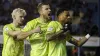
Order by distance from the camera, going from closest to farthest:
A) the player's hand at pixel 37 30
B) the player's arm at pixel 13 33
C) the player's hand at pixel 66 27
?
the player's hand at pixel 37 30, the player's hand at pixel 66 27, the player's arm at pixel 13 33

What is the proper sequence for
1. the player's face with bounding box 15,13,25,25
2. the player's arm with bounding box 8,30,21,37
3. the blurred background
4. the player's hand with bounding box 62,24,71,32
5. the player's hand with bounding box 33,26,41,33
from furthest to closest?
the blurred background, the player's face with bounding box 15,13,25,25, the player's arm with bounding box 8,30,21,37, the player's hand with bounding box 62,24,71,32, the player's hand with bounding box 33,26,41,33

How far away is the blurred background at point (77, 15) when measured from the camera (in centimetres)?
1056

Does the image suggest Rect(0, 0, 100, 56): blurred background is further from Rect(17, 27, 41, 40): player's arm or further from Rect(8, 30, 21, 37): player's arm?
Rect(17, 27, 41, 40): player's arm

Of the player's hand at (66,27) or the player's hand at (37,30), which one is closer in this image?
the player's hand at (37,30)

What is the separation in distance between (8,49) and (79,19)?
497 cm

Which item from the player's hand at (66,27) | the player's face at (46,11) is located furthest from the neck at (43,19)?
the player's hand at (66,27)

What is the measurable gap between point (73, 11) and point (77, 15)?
19 cm

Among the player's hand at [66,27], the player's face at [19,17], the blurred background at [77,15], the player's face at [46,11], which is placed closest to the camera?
the player's hand at [66,27]

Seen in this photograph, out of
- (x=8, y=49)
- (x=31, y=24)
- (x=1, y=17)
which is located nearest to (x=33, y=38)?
(x=31, y=24)

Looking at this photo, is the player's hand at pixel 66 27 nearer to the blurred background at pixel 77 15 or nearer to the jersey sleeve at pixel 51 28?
the jersey sleeve at pixel 51 28

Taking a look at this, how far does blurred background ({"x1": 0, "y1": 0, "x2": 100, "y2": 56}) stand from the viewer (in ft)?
34.7

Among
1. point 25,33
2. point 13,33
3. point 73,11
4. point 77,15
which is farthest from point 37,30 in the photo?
point 77,15

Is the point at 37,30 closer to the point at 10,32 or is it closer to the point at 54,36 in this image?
the point at 54,36

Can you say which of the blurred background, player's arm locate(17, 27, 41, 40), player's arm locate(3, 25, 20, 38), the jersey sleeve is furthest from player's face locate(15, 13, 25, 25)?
the blurred background
